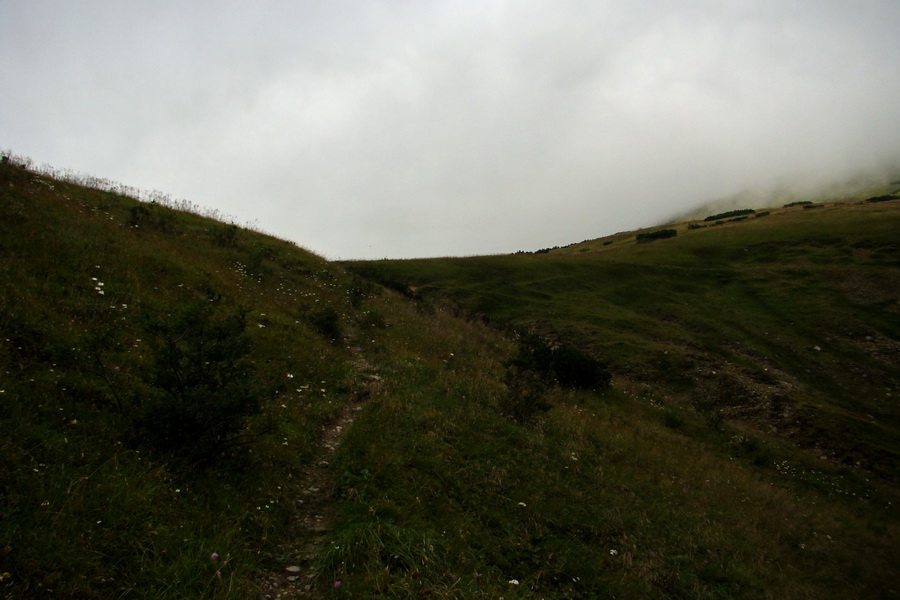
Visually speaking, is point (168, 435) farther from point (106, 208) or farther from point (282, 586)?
point (106, 208)

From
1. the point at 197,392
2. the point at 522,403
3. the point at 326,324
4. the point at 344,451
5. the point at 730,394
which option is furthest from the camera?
the point at 730,394

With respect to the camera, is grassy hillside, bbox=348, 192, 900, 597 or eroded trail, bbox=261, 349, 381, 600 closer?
eroded trail, bbox=261, 349, 381, 600

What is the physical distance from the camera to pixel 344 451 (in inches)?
322

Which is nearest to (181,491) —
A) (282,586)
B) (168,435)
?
(168,435)

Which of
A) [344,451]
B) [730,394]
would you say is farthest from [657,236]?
[344,451]

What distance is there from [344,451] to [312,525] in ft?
6.62

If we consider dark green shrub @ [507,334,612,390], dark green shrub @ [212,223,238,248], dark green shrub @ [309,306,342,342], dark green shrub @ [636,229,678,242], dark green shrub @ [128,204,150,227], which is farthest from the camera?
dark green shrub @ [636,229,678,242]

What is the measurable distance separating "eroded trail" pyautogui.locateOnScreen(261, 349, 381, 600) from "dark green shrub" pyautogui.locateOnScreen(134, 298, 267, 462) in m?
1.43

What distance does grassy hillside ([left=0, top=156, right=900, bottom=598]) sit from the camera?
195 inches

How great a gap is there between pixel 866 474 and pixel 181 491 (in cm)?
2677

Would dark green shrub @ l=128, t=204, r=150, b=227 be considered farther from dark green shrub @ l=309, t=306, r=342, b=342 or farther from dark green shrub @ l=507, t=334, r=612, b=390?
dark green shrub @ l=507, t=334, r=612, b=390

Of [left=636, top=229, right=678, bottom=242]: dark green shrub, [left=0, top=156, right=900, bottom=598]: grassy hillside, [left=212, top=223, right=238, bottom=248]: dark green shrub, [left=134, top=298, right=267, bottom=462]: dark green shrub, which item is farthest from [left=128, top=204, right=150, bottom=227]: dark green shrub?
[left=636, top=229, right=678, bottom=242]: dark green shrub

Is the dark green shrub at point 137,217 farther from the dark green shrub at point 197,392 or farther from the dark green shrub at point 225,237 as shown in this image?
the dark green shrub at point 197,392

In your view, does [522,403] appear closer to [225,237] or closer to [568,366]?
[568,366]
